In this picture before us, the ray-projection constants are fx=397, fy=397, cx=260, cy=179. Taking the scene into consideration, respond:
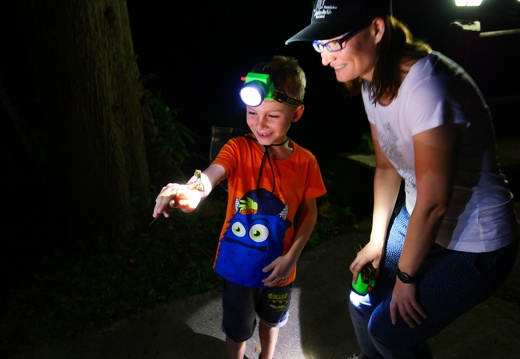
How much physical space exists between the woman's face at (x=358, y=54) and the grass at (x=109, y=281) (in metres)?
2.64

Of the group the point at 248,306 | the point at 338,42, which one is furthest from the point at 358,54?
the point at 248,306

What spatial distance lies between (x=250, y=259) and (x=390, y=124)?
3.47ft

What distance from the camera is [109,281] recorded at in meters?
3.85

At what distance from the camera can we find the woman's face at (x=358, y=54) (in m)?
1.82

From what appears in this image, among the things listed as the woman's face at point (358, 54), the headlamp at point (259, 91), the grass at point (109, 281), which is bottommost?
the grass at point (109, 281)

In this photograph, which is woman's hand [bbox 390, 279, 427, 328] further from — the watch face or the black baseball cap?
the black baseball cap

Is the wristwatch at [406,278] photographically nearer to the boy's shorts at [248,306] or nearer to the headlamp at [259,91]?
the boy's shorts at [248,306]

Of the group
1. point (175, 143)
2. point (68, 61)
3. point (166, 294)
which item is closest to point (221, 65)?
point (175, 143)

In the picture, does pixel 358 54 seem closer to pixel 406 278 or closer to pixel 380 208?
pixel 380 208

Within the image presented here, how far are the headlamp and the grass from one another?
90.7 inches

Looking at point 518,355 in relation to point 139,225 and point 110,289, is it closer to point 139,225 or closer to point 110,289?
point 110,289

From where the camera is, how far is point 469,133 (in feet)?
5.49

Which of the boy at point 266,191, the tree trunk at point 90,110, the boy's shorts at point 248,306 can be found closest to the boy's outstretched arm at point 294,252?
the boy at point 266,191

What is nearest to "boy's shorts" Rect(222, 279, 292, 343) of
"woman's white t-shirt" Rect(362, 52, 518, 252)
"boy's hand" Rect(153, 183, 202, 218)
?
"boy's hand" Rect(153, 183, 202, 218)
